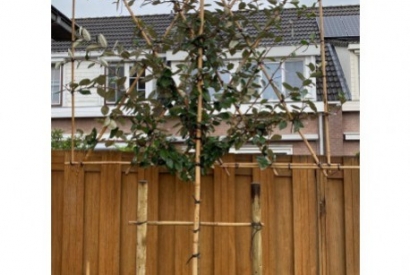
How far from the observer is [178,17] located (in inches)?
50.5

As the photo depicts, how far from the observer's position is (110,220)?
1.35 meters

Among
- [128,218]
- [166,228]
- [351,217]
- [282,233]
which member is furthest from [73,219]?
[351,217]

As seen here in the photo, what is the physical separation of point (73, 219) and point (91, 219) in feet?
0.24

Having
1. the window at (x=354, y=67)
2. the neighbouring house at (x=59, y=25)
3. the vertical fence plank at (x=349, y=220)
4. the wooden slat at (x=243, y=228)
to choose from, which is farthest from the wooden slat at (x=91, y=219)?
the window at (x=354, y=67)

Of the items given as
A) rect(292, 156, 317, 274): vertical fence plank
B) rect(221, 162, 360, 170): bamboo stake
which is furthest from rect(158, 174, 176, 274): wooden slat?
rect(292, 156, 317, 274): vertical fence plank

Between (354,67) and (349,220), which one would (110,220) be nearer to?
(349,220)

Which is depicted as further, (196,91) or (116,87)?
(116,87)

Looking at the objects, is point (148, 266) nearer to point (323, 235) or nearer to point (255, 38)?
point (323, 235)

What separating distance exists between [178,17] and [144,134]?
43 centimetres

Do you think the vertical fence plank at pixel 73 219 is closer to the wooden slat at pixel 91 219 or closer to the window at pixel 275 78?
the wooden slat at pixel 91 219

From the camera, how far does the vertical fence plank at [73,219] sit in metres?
1.37

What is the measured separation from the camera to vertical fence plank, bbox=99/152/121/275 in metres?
1.34

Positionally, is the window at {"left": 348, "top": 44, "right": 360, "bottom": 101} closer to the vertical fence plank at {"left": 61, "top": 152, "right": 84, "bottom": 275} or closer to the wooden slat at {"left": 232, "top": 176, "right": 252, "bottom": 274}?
the wooden slat at {"left": 232, "top": 176, "right": 252, "bottom": 274}
